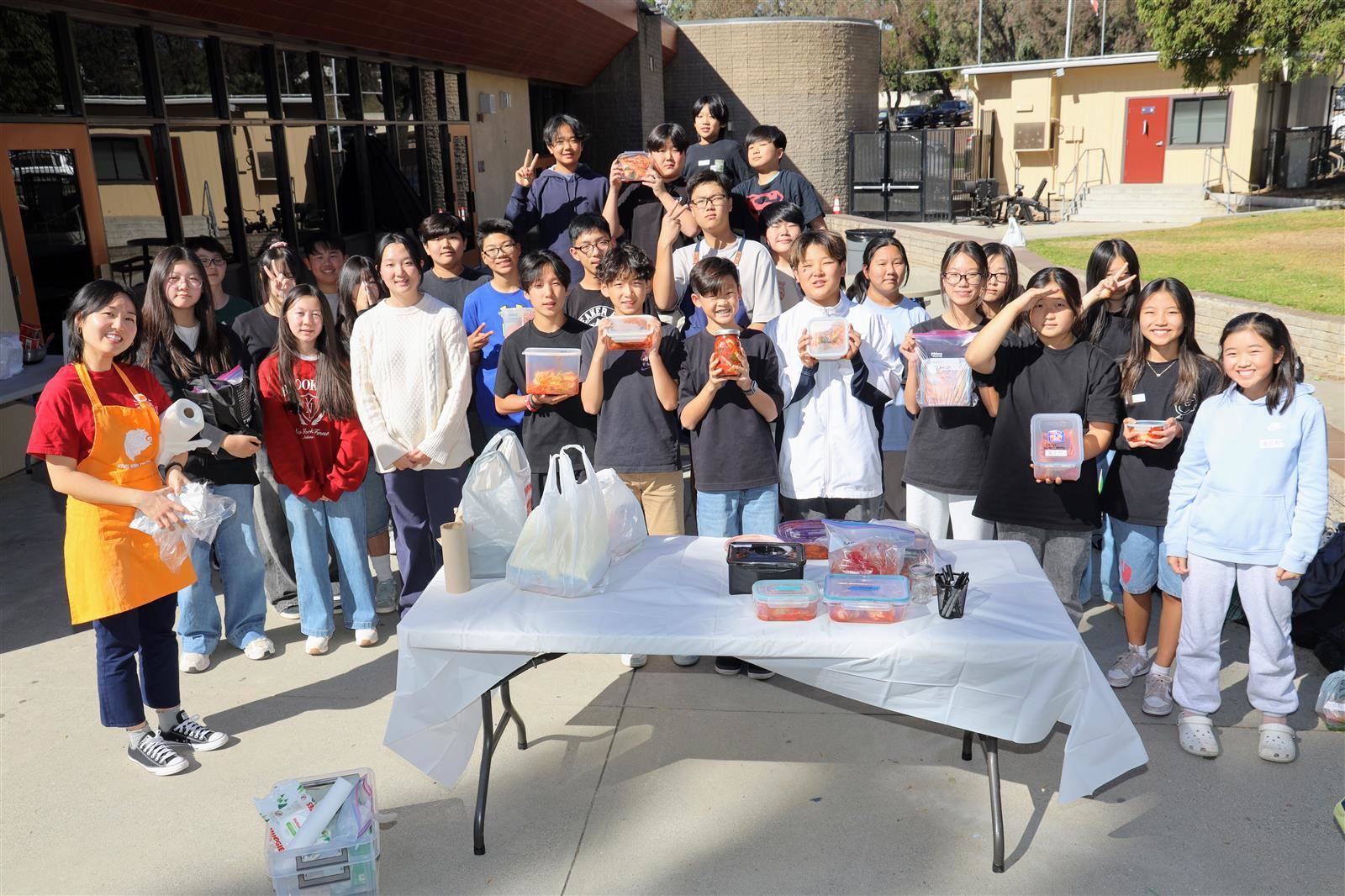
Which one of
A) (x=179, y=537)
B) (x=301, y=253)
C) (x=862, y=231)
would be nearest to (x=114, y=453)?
(x=179, y=537)

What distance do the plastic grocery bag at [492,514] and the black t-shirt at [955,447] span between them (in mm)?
1705

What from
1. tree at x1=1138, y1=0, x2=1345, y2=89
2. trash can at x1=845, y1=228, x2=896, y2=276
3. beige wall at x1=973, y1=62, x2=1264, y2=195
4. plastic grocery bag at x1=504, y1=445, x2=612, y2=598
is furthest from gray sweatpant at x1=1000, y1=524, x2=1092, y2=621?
beige wall at x1=973, y1=62, x2=1264, y2=195

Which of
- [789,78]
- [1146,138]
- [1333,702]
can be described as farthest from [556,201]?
[1146,138]

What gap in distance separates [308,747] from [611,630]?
1.56 m

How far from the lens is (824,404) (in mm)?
4195

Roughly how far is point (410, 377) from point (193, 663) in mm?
1589

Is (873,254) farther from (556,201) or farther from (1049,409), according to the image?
(556,201)

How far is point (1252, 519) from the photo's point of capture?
3.46 m

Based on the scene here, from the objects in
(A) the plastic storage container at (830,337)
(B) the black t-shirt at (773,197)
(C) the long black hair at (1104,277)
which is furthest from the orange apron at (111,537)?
(C) the long black hair at (1104,277)

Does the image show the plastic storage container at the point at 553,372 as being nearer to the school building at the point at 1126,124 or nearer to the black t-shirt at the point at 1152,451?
the black t-shirt at the point at 1152,451

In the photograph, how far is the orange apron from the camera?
11.5 ft

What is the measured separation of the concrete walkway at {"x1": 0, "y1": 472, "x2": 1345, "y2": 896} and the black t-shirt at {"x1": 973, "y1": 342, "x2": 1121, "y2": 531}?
81 cm

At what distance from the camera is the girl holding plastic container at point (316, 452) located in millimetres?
4512

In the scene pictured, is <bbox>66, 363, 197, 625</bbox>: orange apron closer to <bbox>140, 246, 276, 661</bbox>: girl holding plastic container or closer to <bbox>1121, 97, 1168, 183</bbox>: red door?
<bbox>140, 246, 276, 661</bbox>: girl holding plastic container
